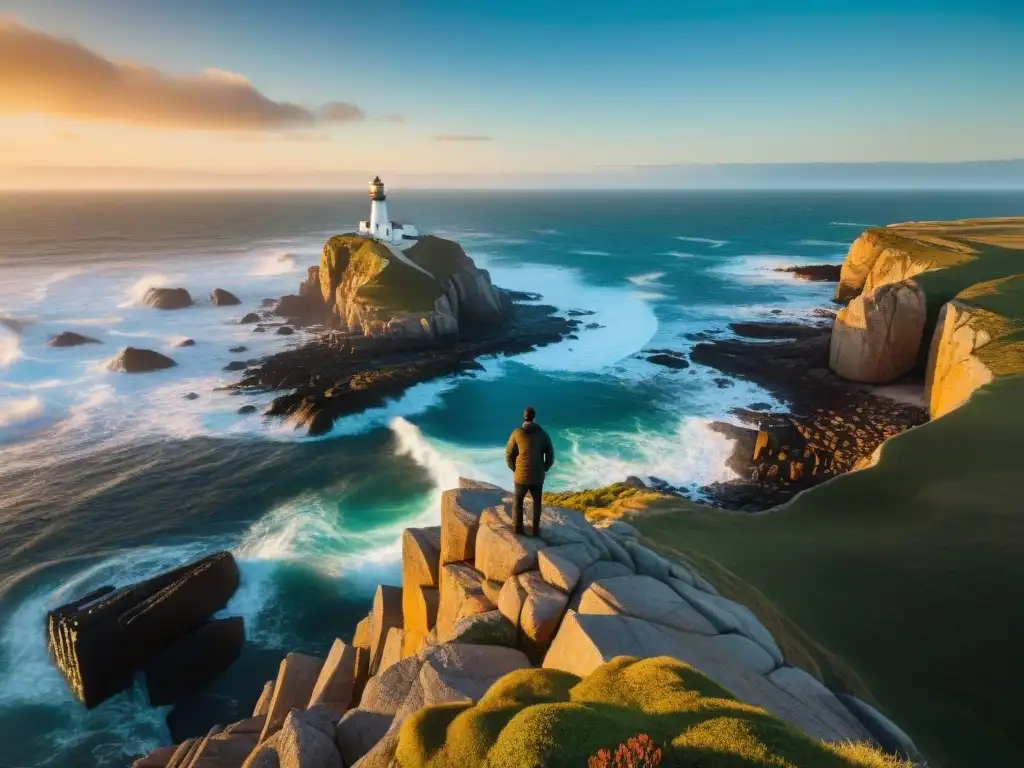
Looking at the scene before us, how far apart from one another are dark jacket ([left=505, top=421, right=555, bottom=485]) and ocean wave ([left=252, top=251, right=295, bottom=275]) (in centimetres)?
9914

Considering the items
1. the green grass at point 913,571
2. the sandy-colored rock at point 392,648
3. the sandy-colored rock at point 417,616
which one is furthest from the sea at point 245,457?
the green grass at point 913,571

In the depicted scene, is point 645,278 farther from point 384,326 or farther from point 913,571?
point 913,571

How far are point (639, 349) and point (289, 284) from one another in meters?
59.8

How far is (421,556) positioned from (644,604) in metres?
5.89

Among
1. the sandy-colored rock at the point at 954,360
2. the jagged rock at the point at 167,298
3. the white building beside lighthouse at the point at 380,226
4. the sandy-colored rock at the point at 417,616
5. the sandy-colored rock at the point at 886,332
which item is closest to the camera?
the sandy-colored rock at the point at 417,616

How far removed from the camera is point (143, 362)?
50.6 m

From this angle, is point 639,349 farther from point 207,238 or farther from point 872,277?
point 207,238

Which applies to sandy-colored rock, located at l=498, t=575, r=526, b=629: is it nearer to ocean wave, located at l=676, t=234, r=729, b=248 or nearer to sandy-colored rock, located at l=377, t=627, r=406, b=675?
sandy-colored rock, located at l=377, t=627, r=406, b=675

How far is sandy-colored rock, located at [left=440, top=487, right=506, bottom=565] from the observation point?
12.7 meters

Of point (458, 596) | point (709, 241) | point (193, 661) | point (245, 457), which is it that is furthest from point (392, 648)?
point (709, 241)

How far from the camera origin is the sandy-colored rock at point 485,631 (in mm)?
10055

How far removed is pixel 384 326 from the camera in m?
54.9

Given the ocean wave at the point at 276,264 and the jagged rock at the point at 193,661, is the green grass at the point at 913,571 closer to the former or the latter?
the jagged rock at the point at 193,661

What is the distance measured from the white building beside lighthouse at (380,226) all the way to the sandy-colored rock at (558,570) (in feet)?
213
